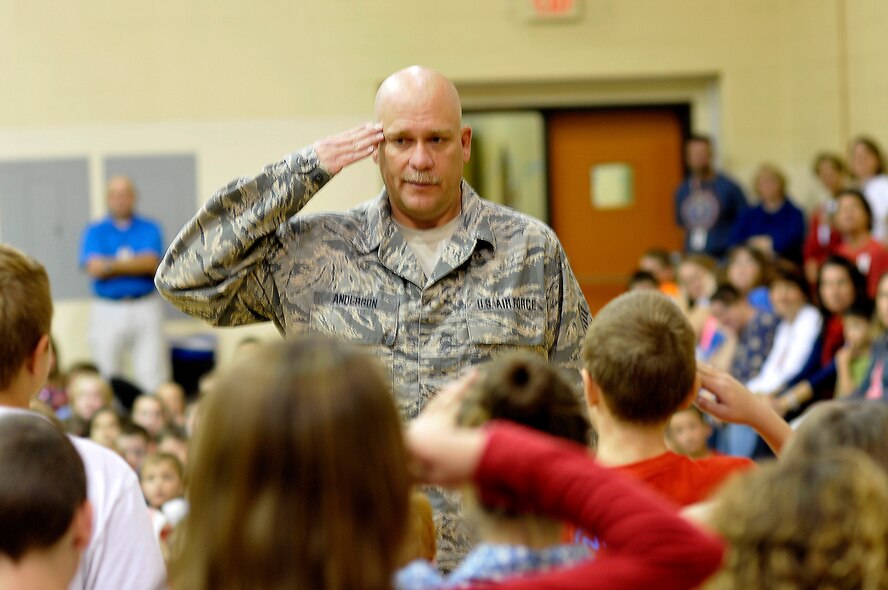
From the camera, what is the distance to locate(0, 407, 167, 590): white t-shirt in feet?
6.38

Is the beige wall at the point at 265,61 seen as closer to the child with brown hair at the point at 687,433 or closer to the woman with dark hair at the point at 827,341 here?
the woman with dark hair at the point at 827,341

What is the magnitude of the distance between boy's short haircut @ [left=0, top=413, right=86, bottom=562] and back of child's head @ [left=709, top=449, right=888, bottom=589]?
0.84 m

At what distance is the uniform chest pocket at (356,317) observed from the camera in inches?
109

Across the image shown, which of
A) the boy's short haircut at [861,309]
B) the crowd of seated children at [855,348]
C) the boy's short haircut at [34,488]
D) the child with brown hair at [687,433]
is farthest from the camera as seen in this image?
the boy's short haircut at [861,309]

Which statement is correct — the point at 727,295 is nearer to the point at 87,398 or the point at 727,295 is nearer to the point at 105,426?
the point at 105,426

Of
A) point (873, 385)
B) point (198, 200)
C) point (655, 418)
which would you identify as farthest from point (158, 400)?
point (655, 418)

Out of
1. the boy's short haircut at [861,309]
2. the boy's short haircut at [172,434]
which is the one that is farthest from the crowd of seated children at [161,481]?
the boy's short haircut at [861,309]

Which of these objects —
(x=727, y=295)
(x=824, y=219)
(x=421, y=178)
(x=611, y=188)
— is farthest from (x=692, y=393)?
(x=611, y=188)

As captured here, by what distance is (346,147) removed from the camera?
2.75 metres

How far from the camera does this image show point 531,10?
917 centimetres

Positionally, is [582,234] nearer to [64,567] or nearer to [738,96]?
[738,96]

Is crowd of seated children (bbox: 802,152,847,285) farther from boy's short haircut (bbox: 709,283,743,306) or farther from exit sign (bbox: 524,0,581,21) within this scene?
exit sign (bbox: 524,0,581,21)

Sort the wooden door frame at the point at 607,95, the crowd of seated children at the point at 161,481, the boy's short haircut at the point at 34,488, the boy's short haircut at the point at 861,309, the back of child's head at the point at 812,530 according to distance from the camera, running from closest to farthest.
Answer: the back of child's head at the point at 812,530, the boy's short haircut at the point at 34,488, the crowd of seated children at the point at 161,481, the boy's short haircut at the point at 861,309, the wooden door frame at the point at 607,95

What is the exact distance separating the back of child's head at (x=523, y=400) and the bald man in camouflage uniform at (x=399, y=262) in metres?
1.21
